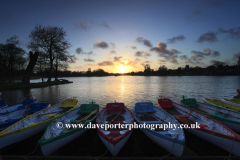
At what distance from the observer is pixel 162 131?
7012 millimetres

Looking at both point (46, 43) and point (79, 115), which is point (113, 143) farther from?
point (46, 43)

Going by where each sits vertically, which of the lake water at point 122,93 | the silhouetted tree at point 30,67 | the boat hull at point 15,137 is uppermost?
the silhouetted tree at point 30,67

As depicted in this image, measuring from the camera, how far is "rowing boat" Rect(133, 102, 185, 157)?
5.33 meters

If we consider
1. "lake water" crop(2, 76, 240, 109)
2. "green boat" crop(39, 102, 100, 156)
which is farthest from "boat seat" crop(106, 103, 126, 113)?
"lake water" crop(2, 76, 240, 109)

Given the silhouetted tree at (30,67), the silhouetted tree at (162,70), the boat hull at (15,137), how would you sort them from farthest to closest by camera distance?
the silhouetted tree at (162,70) → the silhouetted tree at (30,67) → the boat hull at (15,137)

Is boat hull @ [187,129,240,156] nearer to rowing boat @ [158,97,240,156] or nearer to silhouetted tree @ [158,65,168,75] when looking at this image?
rowing boat @ [158,97,240,156]

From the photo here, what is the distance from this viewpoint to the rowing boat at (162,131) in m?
5.33

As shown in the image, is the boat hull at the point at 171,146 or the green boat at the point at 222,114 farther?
the green boat at the point at 222,114

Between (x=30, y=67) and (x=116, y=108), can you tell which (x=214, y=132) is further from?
(x=30, y=67)

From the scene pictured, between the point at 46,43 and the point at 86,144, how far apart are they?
4339cm

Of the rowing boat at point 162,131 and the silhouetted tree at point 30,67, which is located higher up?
the silhouetted tree at point 30,67

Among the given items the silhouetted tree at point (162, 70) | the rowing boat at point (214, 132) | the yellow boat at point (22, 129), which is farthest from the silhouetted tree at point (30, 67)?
the silhouetted tree at point (162, 70)

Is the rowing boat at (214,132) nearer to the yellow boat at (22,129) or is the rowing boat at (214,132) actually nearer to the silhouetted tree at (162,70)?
the yellow boat at (22,129)

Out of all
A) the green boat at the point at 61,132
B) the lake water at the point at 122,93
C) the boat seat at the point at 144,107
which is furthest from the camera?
the lake water at the point at 122,93
